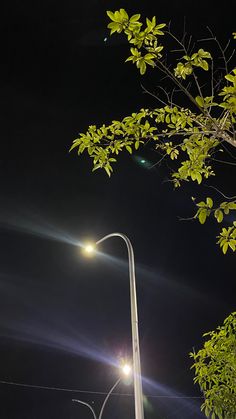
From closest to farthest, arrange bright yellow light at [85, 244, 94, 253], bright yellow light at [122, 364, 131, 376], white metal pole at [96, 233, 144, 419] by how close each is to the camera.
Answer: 1. white metal pole at [96, 233, 144, 419]
2. bright yellow light at [85, 244, 94, 253]
3. bright yellow light at [122, 364, 131, 376]

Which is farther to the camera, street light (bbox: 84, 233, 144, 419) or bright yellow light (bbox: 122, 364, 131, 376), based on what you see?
bright yellow light (bbox: 122, 364, 131, 376)

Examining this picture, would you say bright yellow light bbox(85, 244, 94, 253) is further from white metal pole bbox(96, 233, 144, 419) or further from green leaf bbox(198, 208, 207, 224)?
green leaf bbox(198, 208, 207, 224)

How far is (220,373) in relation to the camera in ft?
18.0

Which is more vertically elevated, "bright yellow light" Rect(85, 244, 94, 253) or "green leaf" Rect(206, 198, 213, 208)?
"bright yellow light" Rect(85, 244, 94, 253)

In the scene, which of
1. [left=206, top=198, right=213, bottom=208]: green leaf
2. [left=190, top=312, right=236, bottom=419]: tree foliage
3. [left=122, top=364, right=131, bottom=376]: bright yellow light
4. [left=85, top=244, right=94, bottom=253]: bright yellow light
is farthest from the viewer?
[left=122, top=364, right=131, bottom=376]: bright yellow light

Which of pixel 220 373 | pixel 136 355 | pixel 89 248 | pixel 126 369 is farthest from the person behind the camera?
pixel 126 369

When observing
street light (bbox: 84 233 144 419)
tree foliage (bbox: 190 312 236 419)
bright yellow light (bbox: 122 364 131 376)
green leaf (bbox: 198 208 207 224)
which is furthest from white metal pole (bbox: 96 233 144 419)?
bright yellow light (bbox: 122 364 131 376)

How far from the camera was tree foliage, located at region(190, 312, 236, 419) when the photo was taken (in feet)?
17.2

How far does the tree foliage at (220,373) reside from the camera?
5242mm

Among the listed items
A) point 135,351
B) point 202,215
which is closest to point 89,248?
point 135,351

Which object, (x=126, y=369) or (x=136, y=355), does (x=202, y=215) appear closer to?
(x=136, y=355)

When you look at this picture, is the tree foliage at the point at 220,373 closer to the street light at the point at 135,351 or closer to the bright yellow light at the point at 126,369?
the street light at the point at 135,351

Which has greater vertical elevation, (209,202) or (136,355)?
(136,355)

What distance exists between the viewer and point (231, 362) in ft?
17.7
